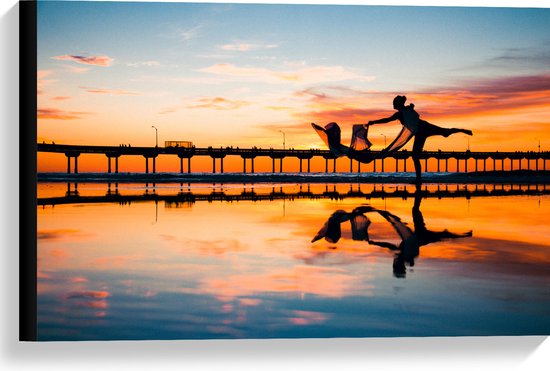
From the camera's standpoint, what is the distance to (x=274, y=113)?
14992 mm

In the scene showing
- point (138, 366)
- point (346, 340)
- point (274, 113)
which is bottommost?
point (138, 366)

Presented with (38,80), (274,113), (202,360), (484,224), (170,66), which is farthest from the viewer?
(274,113)

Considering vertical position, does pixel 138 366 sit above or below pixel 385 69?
below

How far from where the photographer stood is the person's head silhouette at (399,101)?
13320mm

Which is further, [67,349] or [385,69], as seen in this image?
[385,69]

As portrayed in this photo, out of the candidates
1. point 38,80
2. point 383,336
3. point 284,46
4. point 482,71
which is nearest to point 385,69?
point 482,71

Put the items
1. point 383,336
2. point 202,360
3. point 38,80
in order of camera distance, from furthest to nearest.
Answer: point 38,80
point 202,360
point 383,336

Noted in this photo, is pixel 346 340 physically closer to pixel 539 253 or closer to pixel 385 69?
pixel 539 253

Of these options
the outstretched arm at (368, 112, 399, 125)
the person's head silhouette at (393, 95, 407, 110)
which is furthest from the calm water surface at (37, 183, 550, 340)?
the person's head silhouette at (393, 95, 407, 110)

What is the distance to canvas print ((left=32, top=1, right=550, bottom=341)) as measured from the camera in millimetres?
6953

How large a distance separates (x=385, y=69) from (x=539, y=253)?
485 centimetres

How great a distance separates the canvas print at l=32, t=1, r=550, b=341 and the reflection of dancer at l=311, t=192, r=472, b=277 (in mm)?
61

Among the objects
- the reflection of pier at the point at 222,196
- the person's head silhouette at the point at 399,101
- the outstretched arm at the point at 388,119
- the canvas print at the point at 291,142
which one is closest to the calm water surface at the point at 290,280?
the canvas print at the point at 291,142

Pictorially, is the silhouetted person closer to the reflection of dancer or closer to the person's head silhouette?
the person's head silhouette
